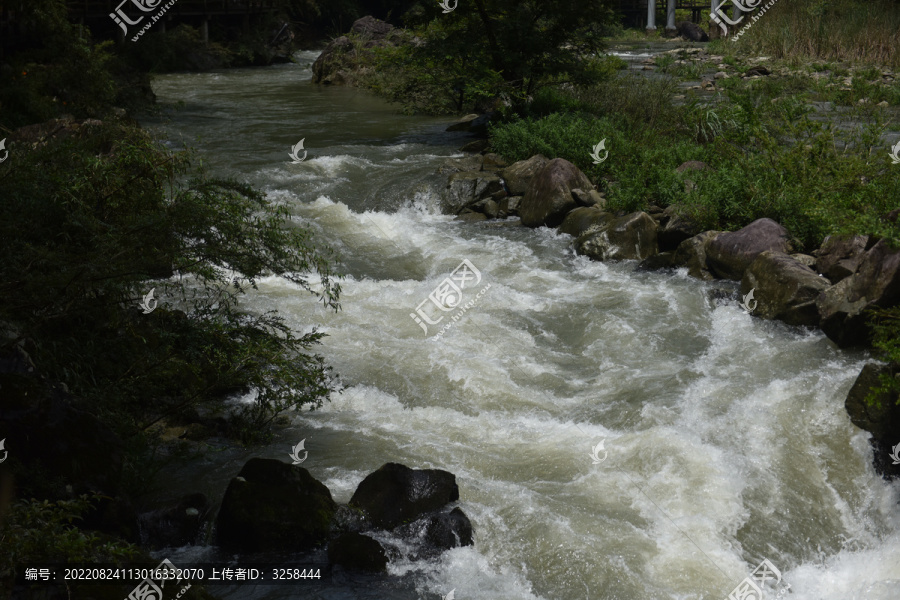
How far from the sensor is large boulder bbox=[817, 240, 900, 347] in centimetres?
703

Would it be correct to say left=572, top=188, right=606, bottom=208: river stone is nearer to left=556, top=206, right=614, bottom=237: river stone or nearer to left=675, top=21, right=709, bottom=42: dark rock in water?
left=556, top=206, right=614, bottom=237: river stone

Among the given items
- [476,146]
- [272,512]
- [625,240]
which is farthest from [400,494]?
[476,146]

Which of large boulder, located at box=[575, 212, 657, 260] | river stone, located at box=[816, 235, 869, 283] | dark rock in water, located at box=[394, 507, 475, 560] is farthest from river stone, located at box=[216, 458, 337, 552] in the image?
large boulder, located at box=[575, 212, 657, 260]

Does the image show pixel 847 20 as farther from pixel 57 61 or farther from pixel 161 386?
pixel 161 386

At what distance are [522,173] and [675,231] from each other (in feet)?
10.0

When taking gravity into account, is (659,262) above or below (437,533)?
above

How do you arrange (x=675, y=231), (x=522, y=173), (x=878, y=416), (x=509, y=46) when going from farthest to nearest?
1. (x=509, y=46)
2. (x=522, y=173)
3. (x=675, y=231)
4. (x=878, y=416)

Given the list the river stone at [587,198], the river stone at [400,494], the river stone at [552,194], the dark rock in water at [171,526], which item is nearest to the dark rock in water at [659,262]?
the river stone at [587,198]

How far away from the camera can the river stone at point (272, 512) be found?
5000 millimetres

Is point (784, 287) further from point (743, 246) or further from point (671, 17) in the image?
point (671, 17)

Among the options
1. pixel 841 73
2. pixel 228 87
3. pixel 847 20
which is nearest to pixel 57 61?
pixel 228 87

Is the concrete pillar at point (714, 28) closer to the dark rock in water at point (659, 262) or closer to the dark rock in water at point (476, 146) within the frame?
the dark rock in water at point (476, 146)

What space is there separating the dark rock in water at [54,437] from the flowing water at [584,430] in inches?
31.9

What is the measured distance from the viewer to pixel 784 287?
8328 mm
